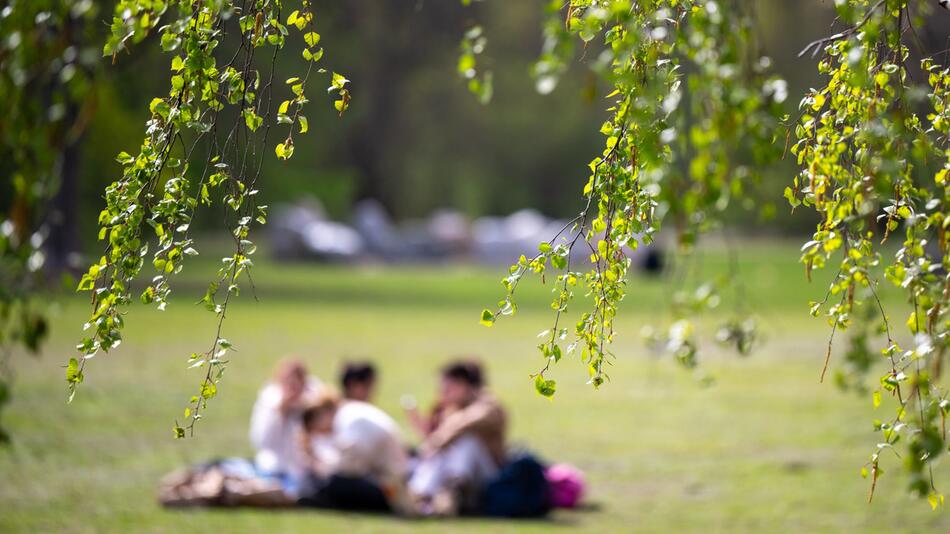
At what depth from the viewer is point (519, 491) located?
8539 mm

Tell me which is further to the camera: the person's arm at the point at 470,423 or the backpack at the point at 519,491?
the person's arm at the point at 470,423

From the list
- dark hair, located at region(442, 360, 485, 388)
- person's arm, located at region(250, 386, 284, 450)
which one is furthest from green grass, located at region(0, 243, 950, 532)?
dark hair, located at region(442, 360, 485, 388)

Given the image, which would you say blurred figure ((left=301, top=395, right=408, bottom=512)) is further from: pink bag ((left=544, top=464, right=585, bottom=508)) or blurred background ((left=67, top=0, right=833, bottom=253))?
blurred background ((left=67, top=0, right=833, bottom=253))

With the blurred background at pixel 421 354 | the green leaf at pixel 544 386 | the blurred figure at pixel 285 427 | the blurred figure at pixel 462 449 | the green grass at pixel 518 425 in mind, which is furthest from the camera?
the blurred figure at pixel 285 427

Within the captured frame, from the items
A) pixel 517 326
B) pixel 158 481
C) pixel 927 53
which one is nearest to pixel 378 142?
pixel 517 326

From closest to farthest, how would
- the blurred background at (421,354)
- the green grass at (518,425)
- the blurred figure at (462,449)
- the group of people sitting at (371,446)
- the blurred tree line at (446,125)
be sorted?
1. the green grass at (518,425)
2. the blurred background at (421,354)
3. the group of people sitting at (371,446)
4. the blurred figure at (462,449)
5. the blurred tree line at (446,125)

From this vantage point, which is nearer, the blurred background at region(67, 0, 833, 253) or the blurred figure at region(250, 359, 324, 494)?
the blurred figure at region(250, 359, 324, 494)

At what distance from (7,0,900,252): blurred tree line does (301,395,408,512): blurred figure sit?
84.3 ft

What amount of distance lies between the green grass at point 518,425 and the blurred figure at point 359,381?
882 mm

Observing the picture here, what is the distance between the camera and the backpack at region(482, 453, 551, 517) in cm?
848

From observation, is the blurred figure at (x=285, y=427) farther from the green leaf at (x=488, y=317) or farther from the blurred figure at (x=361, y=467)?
the green leaf at (x=488, y=317)

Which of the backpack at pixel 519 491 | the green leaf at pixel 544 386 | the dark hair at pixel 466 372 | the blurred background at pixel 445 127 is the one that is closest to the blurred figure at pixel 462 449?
the dark hair at pixel 466 372

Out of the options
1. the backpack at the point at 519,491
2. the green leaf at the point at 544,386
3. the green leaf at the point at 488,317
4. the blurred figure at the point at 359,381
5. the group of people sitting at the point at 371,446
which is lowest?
the green leaf at the point at 544,386

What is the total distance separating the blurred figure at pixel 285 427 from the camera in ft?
29.5
